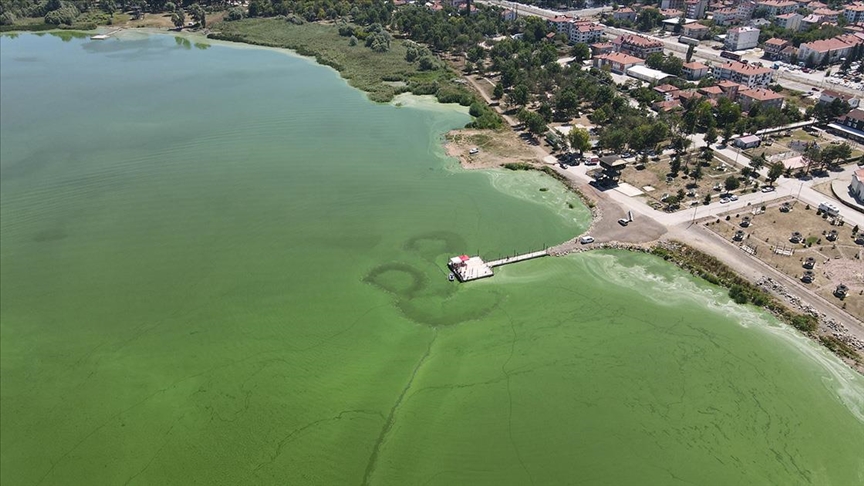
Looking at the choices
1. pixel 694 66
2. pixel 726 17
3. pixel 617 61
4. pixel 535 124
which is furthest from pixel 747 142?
pixel 726 17

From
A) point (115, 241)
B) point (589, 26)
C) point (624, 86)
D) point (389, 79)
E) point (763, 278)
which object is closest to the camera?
point (763, 278)

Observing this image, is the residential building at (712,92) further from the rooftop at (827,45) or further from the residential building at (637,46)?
the rooftop at (827,45)

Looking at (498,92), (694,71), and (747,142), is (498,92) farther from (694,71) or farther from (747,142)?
(694,71)

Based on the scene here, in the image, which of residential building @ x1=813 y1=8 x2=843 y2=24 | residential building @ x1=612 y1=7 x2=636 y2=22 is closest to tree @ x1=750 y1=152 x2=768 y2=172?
residential building @ x1=612 y1=7 x2=636 y2=22

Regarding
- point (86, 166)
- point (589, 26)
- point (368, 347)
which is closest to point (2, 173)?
point (86, 166)

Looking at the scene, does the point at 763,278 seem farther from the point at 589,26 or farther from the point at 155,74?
the point at 155,74

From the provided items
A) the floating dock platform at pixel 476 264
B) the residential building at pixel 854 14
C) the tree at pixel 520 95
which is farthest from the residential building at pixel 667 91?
the residential building at pixel 854 14

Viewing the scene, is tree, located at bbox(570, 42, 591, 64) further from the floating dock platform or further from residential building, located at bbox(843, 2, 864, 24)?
residential building, located at bbox(843, 2, 864, 24)

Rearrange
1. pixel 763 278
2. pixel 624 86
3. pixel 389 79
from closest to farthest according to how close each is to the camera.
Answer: pixel 763 278, pixel 624 86, pixel 389 79
